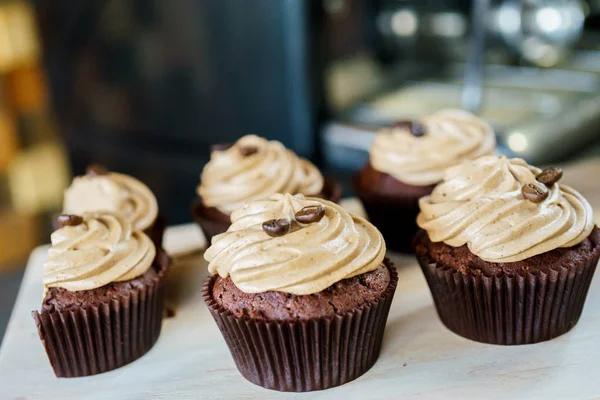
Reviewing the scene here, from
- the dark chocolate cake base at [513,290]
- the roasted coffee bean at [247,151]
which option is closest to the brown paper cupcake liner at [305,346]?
the dark chocolate cake base at [513,290]

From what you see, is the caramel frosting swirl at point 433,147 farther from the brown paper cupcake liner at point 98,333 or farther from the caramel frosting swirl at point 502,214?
the brown paper cupcake liner at point 98,333

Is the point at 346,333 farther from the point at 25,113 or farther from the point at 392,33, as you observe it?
the point at 25,113

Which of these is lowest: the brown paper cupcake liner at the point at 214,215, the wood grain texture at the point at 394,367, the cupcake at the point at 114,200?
the wood grain texture at the point at 394,367

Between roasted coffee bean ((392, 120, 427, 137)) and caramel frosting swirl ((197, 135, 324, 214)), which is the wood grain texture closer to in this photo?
caramel frosting swirl ((197, 135, 324, 214))

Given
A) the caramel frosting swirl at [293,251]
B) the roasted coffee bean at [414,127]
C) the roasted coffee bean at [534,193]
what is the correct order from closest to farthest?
the caramel frosting swirl at [293,251] < the roasted coffee bean at [534,193] < the roasted coffee bean at [414,127]

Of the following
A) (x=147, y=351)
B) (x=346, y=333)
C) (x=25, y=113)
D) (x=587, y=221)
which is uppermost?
(x=587, y=221)

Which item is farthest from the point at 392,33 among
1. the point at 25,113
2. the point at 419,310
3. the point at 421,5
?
the point at 25,113

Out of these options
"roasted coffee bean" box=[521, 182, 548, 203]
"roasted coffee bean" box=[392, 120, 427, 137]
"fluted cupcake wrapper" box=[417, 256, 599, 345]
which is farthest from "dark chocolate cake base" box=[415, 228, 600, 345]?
"roasted coffee bean" box=[392, 120, 427, 137]

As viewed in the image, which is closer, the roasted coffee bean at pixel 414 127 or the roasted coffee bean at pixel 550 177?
the roasted coffee bean at pixel 550 177
